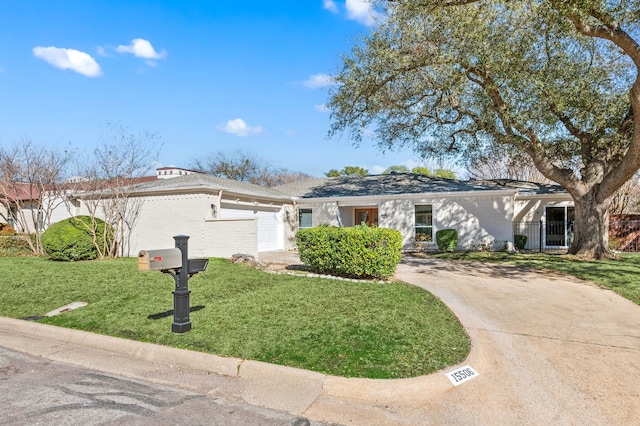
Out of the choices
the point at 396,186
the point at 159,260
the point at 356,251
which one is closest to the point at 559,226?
the point at 396,186

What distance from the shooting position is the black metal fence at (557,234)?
59.4 feet

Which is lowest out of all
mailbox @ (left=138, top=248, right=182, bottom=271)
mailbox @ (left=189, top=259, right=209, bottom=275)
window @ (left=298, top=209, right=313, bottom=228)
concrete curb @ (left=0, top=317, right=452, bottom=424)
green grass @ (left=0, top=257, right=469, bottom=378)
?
concrete curb @ (left=0, top=317, right=452, bottom=424)

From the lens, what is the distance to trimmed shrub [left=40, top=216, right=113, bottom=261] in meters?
13.5

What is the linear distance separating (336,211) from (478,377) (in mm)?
14979

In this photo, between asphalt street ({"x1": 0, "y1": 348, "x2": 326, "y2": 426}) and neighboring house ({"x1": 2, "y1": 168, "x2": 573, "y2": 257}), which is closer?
asphalt street ({"x1": 0, "y1": 348, "x2": 326, "y2": 426})

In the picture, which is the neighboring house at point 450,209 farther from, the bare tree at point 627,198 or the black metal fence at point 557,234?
the bare tree at point 627,198

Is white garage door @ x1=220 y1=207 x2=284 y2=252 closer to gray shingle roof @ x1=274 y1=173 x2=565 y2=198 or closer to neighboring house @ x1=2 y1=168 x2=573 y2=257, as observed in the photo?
neighboring house @ x1=2 y1=168 x2=573 y2=257

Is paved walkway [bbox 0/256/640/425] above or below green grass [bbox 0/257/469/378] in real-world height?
below

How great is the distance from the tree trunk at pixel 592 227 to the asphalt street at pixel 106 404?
1432 centimetres

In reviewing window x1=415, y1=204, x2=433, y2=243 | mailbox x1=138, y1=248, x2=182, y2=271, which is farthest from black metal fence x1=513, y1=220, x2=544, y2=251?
mailbox x1=138, y1=248, x2=182, y2=271

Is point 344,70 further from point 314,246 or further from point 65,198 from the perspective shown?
point 65,198

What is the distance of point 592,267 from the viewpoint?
38.0ft

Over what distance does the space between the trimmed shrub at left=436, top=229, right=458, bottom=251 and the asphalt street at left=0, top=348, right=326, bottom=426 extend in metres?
14.6

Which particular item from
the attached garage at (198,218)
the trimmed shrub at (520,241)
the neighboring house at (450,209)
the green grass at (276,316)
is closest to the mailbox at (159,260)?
the green grass at (276,316)
